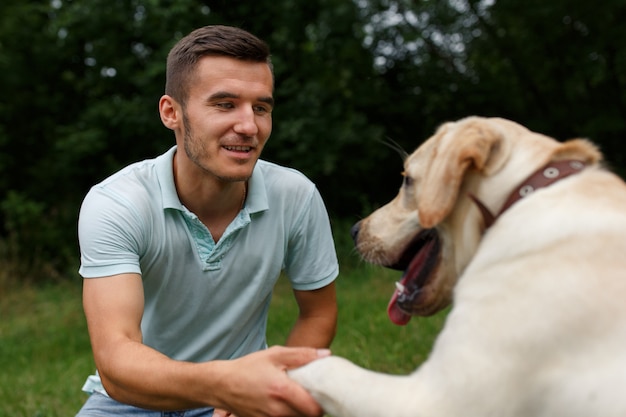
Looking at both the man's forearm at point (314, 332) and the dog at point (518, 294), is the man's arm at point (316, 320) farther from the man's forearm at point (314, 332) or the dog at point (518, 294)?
the dog at point (518, 294)

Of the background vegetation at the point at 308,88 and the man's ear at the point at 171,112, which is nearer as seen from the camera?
the man's ear at the point at 171,112

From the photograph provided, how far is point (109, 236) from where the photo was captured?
2.97 meters

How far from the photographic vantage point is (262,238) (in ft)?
10.8

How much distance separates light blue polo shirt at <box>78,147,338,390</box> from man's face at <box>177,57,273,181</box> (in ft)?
0.75

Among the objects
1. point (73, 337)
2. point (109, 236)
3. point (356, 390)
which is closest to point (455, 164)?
→ point (356, 390)

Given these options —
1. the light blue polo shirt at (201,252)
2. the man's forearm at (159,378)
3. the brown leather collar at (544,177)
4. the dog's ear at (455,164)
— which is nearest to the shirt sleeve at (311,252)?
the light blue polo shirt at (201,252)

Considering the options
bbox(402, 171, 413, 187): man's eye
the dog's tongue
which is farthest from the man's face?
the dog's tongue

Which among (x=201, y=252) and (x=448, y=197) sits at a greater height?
(x=448, y=197)

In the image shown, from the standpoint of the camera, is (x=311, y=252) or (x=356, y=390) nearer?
(x=356, y=390)

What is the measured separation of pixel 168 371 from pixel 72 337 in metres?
4.95

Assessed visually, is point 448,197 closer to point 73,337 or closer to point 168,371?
point 168,371

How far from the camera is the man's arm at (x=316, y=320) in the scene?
3.49m

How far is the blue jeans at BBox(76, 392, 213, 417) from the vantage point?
10.5 ft

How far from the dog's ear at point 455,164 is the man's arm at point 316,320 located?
1210 mm
